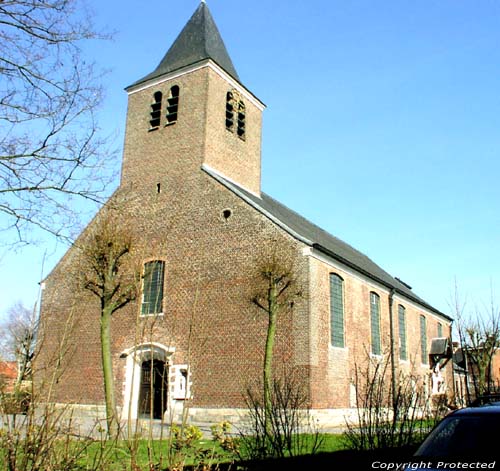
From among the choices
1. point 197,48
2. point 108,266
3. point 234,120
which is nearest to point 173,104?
point 234,120

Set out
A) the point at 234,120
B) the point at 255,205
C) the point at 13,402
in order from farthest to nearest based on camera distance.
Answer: the point at 234,120
the point at 255,205
the point at 13,402

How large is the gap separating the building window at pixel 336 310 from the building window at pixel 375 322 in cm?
370

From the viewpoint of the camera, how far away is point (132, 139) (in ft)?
73.1

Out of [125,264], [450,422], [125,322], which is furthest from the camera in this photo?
[125,322]

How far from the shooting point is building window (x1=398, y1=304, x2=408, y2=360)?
25672mm

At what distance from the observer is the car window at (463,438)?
4.70m

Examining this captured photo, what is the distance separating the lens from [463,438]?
4.92m

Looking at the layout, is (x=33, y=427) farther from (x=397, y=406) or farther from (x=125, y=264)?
(x=125, y=264)

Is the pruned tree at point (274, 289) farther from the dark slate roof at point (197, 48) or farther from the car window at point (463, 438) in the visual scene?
the dark slate roof at point (197, 48)

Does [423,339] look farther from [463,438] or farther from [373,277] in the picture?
[463,438]

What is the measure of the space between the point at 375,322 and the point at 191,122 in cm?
1183

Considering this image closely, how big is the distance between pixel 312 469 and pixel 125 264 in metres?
10.2

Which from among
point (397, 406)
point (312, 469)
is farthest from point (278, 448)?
point (397, 406)

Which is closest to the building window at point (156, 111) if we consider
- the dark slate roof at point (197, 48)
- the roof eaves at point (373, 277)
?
the dark slate roof at point (197, 48)
